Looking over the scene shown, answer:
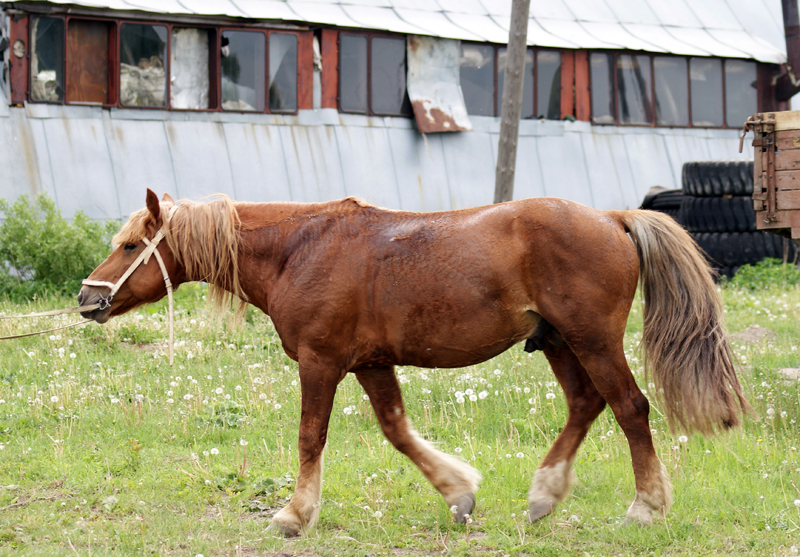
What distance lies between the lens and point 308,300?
180 inches

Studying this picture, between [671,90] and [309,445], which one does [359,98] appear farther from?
[309,445]

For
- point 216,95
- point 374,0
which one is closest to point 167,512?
point 216,95

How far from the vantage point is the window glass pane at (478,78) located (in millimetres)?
17328

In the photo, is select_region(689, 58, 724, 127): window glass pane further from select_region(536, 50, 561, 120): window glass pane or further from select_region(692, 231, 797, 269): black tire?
select_region(692, 231, 797, 269): black tire

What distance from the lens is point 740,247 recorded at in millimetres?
14242

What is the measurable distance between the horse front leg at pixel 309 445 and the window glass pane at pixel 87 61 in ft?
37.7

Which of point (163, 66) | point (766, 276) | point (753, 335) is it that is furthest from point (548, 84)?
point (753, 335)

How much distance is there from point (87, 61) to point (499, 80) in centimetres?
830

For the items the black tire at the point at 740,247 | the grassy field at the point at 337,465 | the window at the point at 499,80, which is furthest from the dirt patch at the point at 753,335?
the window at the point at 499,80

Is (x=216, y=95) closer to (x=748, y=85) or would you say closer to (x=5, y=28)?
(x=5, y=28)

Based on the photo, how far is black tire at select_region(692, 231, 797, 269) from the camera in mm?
14242

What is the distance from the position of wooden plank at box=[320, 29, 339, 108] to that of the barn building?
3cm

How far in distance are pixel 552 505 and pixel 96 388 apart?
445 centimetres

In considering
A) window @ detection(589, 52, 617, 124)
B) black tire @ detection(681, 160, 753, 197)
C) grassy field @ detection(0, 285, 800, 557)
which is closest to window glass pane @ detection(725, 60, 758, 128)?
window @ detection(589, 52, 617, 124)
